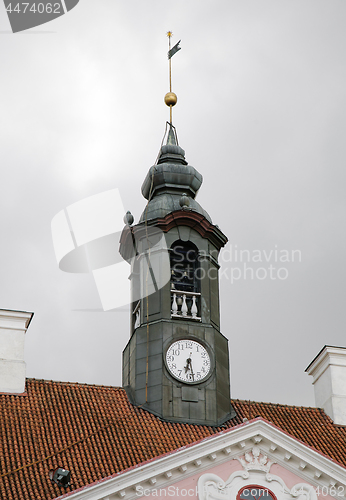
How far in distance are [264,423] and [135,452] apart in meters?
4.02

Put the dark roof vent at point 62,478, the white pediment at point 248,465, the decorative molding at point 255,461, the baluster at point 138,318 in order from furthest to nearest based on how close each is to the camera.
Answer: the baluster at point 138,318 → the decorative molding at point 255,461 → the dark roof vent at point 62,478 → the white pediment at point 248,465

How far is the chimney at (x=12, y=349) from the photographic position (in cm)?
3077

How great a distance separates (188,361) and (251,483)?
5.86 meters

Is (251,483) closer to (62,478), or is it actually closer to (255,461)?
(255,461)

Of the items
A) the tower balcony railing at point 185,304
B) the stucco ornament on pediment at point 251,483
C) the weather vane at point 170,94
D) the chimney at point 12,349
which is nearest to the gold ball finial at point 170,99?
the weather vane at point 170,94

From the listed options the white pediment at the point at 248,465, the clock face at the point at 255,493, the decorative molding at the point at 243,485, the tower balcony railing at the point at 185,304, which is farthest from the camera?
the tower balcony railing at the point at 185,304

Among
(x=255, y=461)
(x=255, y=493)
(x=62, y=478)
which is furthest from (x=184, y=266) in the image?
(x=62, y=478)

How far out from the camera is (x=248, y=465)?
2633cm

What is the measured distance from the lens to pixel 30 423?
29.1 meters

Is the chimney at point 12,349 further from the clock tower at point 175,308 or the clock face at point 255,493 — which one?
the clock face at point 255,493

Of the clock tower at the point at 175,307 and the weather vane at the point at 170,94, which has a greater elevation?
the weather vane at the point at 170,94

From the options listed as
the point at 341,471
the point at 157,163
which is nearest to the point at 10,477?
the point at 341,471

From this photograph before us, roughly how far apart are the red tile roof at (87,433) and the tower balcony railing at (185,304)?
2.98 meters

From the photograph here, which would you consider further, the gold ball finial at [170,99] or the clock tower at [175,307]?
the gold ball finial at [170,99]
